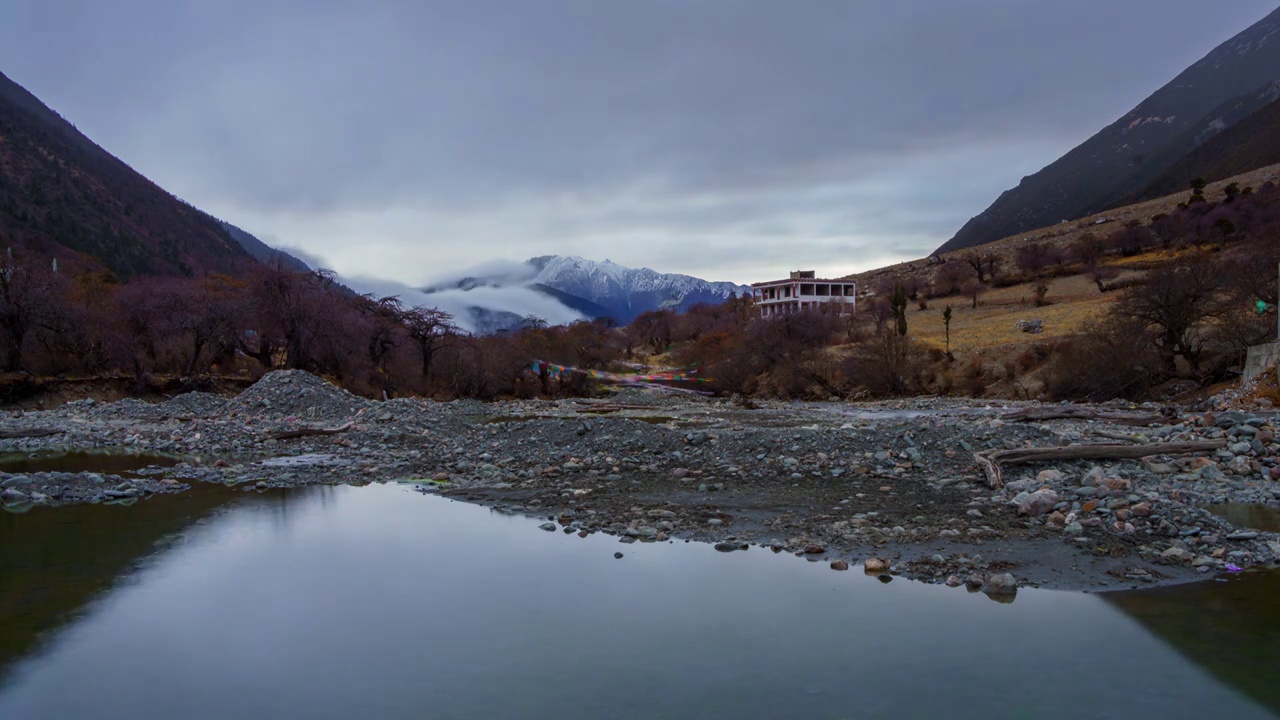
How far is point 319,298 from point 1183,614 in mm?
35984

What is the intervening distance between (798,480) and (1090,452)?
181 inches

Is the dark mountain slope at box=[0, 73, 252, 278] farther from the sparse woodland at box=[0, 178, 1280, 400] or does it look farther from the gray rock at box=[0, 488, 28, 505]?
the gray rock at box=[0, 488, 28, 505]

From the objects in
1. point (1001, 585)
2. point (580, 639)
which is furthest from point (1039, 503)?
point (580, 639)

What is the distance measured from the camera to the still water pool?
5.07 metres

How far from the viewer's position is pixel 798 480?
12531 mm

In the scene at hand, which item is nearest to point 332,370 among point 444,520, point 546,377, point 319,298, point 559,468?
point 319,298

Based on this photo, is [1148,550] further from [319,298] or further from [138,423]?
[319,298]

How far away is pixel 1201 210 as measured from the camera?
6962cm

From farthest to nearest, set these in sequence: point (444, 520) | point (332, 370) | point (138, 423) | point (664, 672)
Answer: point (332, 370) < point (138, 423) < point (444, 520) < point (664, 672)

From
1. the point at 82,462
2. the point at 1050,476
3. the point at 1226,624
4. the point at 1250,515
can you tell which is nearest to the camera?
the point at 1226,624

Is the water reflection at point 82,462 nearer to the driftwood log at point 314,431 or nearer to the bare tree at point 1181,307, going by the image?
the driftwood log at point 314,431

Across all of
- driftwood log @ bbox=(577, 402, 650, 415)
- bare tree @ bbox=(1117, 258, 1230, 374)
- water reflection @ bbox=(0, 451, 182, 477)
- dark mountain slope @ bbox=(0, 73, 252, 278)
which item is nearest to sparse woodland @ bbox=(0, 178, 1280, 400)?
bare tree @ bbox=(1117, 258, 1230, 374)

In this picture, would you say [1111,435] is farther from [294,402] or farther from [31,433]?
[31,433]

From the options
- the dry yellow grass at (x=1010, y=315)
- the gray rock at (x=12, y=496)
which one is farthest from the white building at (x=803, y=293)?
the gray rock at (x=12, y=496)
